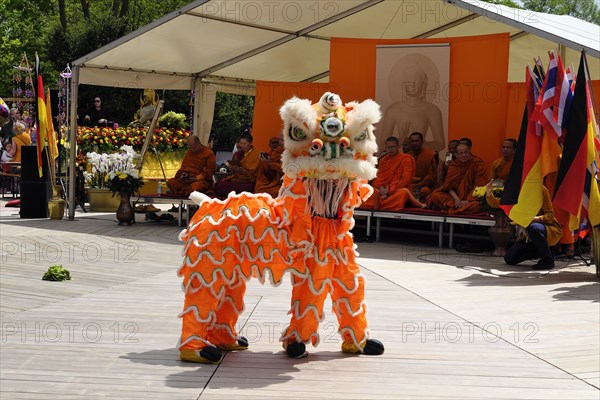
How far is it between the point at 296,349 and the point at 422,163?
29.1ft

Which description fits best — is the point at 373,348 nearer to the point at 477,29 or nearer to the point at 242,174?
the point at 242,174

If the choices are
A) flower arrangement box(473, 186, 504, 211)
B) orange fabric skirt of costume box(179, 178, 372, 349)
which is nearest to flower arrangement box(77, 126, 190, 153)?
flower arrangement box(473, 186, 504, 211)

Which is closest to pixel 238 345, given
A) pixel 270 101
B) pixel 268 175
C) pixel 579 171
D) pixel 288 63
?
pixel 579 171

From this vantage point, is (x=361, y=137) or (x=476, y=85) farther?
(x=476, y=85)

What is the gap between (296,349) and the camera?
4910mm

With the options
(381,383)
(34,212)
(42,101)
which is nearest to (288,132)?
(381,383)

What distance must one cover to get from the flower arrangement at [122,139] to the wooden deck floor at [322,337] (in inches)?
363

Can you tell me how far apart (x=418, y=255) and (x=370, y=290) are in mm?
3116

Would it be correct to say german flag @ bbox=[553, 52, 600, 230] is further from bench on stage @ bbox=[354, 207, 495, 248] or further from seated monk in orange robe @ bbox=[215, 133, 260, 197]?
seated monk in orange robe @ bbox=[215, 133, 260, 197]

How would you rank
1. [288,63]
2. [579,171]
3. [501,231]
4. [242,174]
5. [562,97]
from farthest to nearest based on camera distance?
1. [288,63]
2. [242,174]
3. [501,231]
4. [562,97]
5. [579,171]

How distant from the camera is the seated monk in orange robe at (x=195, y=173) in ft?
46.2

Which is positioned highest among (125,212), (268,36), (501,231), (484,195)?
(268,36)

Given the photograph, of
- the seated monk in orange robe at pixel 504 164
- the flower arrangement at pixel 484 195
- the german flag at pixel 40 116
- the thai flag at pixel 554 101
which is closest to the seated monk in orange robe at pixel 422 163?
the seated monk in orange robe at pixel 504 164

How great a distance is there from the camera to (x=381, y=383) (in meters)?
4.46
